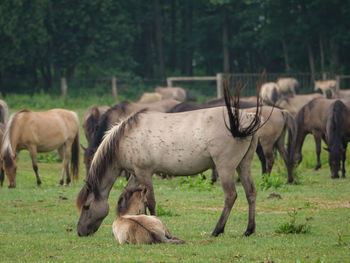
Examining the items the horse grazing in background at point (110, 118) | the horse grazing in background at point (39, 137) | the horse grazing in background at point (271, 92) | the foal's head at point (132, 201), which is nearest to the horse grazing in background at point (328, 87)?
the horse grazing in background at point (271, 92)

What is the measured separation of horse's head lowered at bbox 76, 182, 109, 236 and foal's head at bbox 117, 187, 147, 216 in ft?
1.42

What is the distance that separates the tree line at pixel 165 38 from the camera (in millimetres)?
38688

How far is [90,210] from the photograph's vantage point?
26.4 ft

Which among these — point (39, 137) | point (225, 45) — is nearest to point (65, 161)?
point (39, 137)

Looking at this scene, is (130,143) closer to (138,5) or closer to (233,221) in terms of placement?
Answer: (233,221)

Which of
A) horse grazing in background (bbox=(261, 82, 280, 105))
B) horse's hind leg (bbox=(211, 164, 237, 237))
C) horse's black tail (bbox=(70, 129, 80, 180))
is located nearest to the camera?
horse's hind leg (bbox=(211, 164, 237, 237))

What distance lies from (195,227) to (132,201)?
1201mm

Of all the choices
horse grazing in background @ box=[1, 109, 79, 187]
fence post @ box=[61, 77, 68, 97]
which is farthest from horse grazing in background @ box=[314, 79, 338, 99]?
horse grazing in background @ box=[1, 109, 79, 187]

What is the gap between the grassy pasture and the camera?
256 inches

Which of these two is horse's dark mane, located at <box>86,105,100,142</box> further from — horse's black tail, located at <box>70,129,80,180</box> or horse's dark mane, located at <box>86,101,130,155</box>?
horse's black tail, located at <box>70,129,80,180</box>

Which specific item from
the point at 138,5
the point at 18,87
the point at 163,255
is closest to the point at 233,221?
the point at 163,255

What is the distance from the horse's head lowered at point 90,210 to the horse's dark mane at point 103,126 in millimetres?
5914

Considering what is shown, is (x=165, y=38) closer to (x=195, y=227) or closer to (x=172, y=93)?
(x=172, y=93)

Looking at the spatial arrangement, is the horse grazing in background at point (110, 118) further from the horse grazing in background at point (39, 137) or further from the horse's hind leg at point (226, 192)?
the horse's hind leg at point (226, 192)
